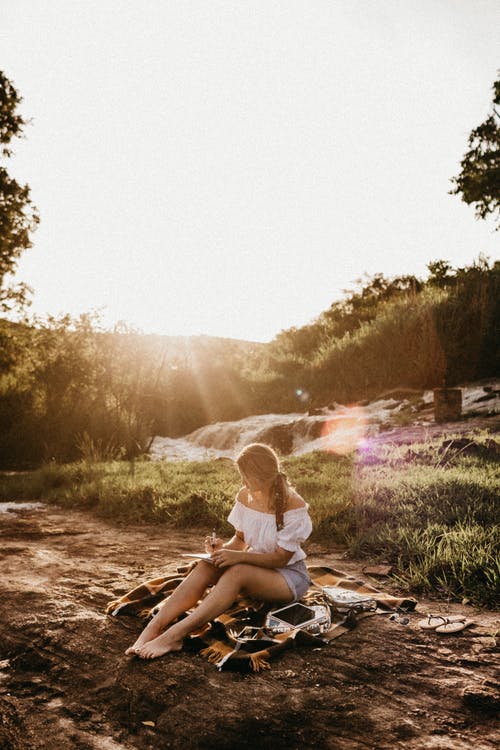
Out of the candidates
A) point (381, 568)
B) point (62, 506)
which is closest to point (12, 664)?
point (381, 568)

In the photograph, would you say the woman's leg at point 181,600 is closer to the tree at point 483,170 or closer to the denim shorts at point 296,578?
the denim shorts at point 296,578

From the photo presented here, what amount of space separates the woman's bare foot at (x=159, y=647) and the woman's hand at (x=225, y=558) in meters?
0.47

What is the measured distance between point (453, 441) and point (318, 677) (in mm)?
6024

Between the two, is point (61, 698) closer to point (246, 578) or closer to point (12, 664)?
point (12, 664)

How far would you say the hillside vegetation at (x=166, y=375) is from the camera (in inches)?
588

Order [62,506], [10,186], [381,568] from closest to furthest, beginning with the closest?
1. [381,568]
2. [62,506]
3. [10,186]

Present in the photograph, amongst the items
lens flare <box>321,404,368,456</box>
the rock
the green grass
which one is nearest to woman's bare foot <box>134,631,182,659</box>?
the rock

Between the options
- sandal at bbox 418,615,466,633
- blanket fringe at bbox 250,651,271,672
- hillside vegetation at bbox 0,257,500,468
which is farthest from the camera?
hillside vegetation at bbox 0,257,500,468

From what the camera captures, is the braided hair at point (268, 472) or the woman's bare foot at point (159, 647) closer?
the woman's bare foot at point (159, 647)

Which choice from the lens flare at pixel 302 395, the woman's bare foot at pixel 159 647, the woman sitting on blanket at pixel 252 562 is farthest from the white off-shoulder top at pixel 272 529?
the lens flare at pixel 302 395

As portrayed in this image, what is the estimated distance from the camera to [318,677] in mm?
2842

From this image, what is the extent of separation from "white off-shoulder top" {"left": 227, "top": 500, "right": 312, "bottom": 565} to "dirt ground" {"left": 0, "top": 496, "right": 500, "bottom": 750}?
617 millimetres

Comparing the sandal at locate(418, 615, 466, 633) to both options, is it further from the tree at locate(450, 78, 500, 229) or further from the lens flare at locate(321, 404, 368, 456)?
A: the tree at locate(450, 78, 500, 229)

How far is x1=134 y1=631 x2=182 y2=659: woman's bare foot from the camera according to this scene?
9.95 ft
